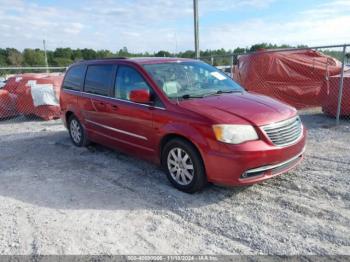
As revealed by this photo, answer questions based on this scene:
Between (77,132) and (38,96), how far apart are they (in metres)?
4.22

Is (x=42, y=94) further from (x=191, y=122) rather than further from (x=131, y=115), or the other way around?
(x=191, y=122)

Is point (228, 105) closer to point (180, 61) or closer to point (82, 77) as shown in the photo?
point (180, 61)

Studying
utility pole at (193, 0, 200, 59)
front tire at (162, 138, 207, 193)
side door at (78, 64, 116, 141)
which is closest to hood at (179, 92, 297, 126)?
front tire at (162, 138, 207, 193)

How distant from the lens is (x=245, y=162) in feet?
12.8

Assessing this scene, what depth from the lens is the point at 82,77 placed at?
657 cm

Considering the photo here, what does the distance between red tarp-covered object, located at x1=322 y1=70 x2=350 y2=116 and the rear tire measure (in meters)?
6.04

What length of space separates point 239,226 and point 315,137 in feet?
13.4

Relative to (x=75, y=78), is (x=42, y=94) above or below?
below

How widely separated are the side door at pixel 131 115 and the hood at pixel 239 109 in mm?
632

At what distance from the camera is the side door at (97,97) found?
5.68m

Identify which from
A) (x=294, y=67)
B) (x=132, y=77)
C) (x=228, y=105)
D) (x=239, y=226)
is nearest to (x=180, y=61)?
(x=132, y=77)

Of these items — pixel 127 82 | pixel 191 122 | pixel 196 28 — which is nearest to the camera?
pixel 191 122

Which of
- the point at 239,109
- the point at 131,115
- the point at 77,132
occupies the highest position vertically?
the point at 239,109

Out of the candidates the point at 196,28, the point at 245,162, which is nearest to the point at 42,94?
the point at 196,28
